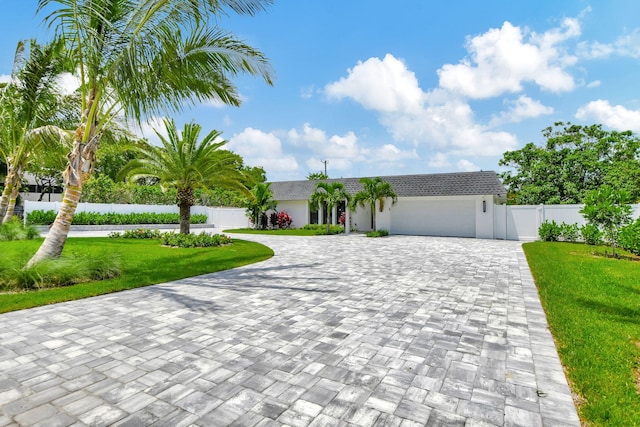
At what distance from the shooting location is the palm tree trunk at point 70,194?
24.8 ft

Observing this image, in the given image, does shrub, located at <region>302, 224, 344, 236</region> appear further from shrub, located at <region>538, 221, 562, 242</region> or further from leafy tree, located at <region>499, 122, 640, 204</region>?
leafy tree, located at <region>499, 122, 640, 204</region>

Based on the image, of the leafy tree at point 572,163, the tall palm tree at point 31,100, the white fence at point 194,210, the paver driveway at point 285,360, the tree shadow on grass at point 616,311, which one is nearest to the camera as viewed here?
the paver driveway at point 285,360

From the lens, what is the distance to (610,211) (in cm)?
1153

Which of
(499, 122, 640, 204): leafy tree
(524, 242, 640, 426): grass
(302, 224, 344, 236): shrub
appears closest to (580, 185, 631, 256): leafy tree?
(524, 242, 640, 426): grass

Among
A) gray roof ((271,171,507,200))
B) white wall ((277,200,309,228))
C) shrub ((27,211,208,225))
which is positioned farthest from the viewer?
white wall ((277,200,309,228))

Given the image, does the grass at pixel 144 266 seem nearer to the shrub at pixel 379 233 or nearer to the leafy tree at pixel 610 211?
the shrub at pixel 379 233

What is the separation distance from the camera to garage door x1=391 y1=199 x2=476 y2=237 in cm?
2105

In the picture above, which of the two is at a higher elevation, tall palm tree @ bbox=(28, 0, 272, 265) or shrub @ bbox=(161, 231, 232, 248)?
tall palm tree @ bbox=(28, 0, 272, 265)

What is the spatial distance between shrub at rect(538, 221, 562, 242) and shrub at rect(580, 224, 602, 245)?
149 centimetres

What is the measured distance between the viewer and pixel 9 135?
12812 mm

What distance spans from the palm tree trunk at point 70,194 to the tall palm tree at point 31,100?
A: 11.3 ft

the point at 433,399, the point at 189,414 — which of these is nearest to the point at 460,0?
the point at 433,399

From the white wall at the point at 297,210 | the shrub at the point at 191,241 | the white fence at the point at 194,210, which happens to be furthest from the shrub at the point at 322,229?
the shrub at the point at 191,241

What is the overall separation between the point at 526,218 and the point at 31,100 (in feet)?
72.1
